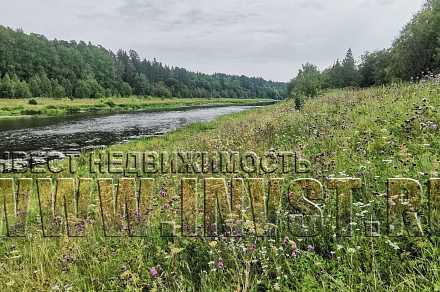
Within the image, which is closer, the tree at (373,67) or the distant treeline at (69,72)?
the tree at (373,67)

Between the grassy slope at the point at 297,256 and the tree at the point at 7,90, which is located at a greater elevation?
the tree at the point at 7,90

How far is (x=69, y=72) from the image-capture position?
134500 millimetres

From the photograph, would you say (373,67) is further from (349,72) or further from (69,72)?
(69,72)

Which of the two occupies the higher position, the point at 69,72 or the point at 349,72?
the point at 69,72

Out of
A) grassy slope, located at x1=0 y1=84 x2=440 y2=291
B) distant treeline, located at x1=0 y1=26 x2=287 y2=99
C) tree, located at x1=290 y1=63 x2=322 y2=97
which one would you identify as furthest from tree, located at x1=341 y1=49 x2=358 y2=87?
distant treeline, located at x1=0 y1=26 x2=287 y2=99

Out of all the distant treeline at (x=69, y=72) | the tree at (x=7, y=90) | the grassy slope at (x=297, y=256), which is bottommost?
the grassy slope at (x=297, y=256)

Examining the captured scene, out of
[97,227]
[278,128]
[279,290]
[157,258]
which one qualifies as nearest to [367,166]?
[279,290]

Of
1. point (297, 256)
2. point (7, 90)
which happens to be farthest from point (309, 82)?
point (297, 256)

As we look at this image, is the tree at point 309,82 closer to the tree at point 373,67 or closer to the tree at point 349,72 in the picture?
the tree at point 349,72

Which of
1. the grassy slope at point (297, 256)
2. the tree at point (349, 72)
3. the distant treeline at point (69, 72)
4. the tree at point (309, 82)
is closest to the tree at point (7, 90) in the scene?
the distant treeline at point (69, 72)

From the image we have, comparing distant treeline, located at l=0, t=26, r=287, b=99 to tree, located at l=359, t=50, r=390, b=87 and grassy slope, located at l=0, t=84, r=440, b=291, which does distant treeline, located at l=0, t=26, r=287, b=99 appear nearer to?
tree, located at l=359, t=50, r=390, b=87

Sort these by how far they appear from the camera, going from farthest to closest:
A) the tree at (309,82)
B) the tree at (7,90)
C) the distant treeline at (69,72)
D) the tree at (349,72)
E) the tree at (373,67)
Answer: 1. the distant treeline at (69,72)
2. the tree at (7,90)
3. the tree at (309,82)
4. the tree at (349,72)
5. the tree at (373,67)

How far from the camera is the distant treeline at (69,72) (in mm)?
104312

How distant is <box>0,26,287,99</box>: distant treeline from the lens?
10431cm
